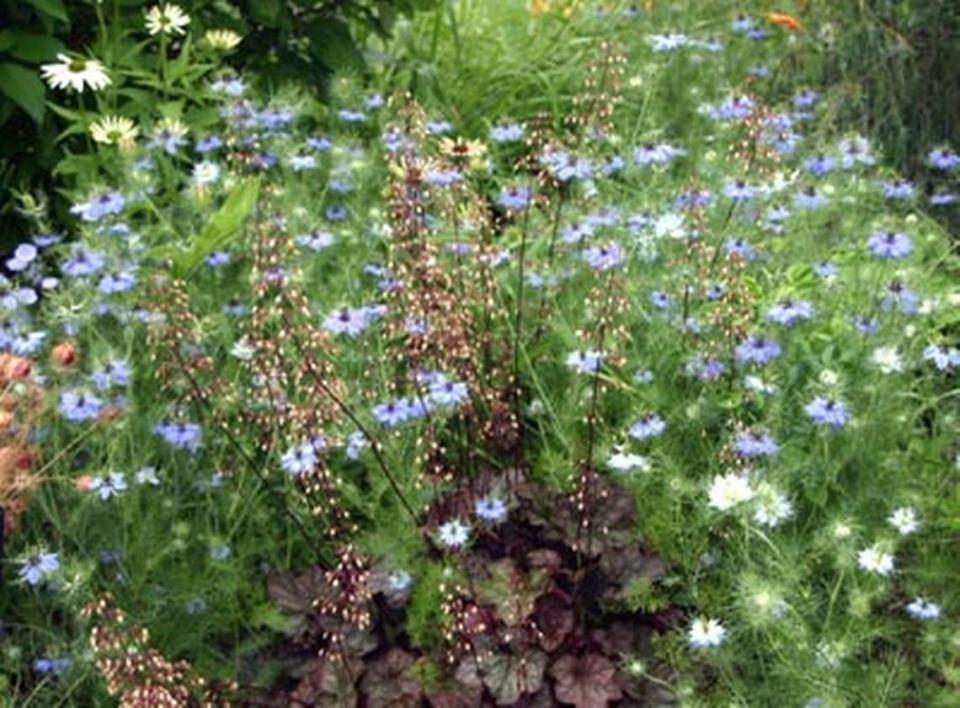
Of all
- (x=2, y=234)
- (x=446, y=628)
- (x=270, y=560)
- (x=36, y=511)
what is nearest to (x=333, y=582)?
(x=446, y=628)

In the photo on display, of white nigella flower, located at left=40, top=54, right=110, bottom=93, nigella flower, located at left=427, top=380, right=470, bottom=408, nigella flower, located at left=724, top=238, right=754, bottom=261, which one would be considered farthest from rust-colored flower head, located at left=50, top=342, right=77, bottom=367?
nigella flower, located at left=724, top=238, right=754, bottom=261

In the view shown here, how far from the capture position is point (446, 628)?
3.03 metres

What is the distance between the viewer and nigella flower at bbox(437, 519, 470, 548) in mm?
2990

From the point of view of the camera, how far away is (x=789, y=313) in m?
3.36

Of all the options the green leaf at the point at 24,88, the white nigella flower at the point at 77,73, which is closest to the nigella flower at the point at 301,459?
the white nigella flower at the point at 77,73

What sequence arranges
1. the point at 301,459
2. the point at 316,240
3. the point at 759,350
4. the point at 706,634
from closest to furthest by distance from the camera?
the point at 706,634 < the point at 301,459 < the point at 759,350 < the point at 316,240

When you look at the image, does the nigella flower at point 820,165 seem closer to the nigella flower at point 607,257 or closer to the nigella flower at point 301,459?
the nigella flower at point 607,257

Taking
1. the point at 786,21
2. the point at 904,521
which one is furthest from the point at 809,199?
the point at 786,21

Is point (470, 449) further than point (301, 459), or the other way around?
point (470, 449)

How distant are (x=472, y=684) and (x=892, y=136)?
298 cm

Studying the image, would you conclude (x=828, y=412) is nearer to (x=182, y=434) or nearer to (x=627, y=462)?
(x=627, y=462)

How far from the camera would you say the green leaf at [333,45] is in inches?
192

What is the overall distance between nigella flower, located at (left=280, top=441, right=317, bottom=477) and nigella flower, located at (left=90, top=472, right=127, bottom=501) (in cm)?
29

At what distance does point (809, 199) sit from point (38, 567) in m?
1.90
